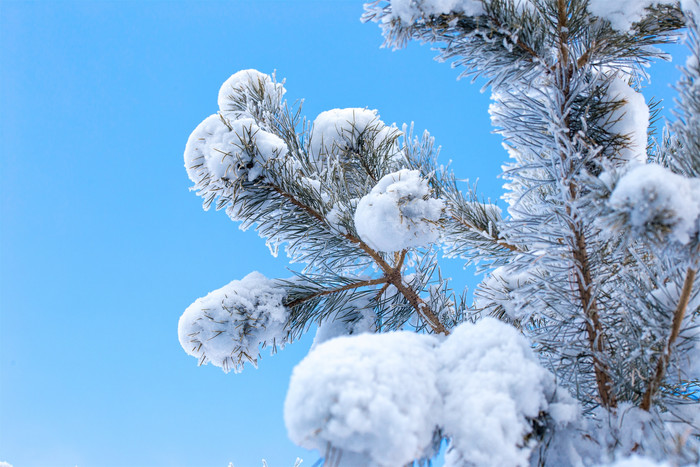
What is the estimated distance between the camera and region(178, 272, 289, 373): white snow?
1.65 m

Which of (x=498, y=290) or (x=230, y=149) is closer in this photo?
(x=230, y=149)

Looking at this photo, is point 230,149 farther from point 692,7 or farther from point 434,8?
point 692,7

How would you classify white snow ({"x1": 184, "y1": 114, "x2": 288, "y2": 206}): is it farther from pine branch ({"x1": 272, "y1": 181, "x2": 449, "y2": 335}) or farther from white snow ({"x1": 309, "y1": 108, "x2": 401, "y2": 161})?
white snow ({"x1": 309, "y1": 108, "x2": 401, "y2": 161})

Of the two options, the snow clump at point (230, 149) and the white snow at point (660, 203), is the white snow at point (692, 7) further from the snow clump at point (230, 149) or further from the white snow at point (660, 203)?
the snow clump at point (230, 149)

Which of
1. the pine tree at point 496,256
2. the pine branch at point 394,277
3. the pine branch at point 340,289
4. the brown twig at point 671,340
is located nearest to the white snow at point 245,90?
the pine tree at point 496,256

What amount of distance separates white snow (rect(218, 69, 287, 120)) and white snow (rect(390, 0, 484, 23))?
40.4 inches

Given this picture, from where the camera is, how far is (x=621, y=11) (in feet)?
4.50

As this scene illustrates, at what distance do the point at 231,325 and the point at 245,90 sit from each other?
4.02 feet

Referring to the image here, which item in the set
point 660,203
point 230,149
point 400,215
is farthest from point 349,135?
point 660,203

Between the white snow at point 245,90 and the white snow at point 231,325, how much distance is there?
3.21ft

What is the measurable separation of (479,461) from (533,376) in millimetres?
205

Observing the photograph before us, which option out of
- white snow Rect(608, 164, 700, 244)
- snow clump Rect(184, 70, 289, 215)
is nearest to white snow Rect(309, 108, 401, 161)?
snow clump Rect(184, 70, 289, 215)

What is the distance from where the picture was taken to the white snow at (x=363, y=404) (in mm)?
721

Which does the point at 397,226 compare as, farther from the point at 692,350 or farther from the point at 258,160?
the point at 692,350
